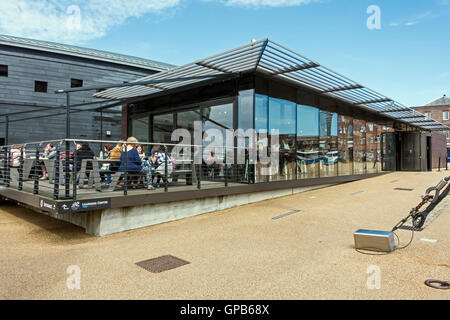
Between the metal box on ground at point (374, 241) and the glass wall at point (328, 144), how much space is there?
7.55 metres

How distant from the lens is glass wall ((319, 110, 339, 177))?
40.0ft

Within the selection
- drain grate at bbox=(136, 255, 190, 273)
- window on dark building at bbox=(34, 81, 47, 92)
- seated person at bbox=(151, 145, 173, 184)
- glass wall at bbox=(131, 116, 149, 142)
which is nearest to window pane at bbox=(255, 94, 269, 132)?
seated person at bbox=(151, 145, 173, 184)

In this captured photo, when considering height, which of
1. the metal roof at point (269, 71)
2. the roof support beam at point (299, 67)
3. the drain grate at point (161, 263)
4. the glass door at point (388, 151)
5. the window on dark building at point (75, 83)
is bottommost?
the drain grate at point (161, 263)

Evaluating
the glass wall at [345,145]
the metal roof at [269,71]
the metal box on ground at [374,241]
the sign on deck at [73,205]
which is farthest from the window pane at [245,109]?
the glass wall at [345,145]

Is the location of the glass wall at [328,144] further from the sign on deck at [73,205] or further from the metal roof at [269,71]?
the sign on deck at [73,205]

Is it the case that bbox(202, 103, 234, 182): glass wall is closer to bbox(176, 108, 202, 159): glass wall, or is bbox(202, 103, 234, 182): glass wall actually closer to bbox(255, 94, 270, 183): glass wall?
bbox(176, 108, 202, 159): glass wall

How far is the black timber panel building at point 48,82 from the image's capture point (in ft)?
56.5

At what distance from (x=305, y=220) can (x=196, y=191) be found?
103 inches

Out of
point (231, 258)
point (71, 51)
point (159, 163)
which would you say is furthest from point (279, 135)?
point (71, 51)

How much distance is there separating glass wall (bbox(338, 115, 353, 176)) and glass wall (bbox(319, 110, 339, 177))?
41 centimetres

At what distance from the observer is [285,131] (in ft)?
34.1

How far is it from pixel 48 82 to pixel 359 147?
17.6m

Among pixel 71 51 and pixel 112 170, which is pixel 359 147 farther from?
pixel 71 51
